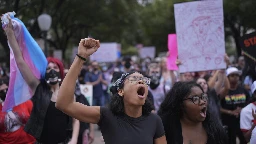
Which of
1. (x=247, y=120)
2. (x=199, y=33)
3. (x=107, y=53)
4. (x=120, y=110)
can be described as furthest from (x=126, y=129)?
(x=107, y=53)

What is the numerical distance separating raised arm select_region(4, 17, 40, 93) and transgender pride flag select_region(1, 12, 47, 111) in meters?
0.09

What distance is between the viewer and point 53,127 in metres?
4.52

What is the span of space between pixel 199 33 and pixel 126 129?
3.43m

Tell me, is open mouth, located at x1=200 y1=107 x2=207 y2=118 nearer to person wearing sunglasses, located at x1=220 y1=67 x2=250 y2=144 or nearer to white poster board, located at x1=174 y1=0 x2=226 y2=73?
white poster board, located at x1=174 y1=0 x2=226 y2=73

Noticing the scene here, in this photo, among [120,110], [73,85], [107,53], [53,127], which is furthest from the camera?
[107,53]

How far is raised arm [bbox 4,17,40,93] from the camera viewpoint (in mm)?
4523

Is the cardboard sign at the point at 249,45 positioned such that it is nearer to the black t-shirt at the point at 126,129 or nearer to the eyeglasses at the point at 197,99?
the eyeglasses at the point at 197,99

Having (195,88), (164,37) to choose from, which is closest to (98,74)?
(195,88)

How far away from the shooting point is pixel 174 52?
7.71 meters

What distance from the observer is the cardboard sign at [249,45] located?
6141 millimetres

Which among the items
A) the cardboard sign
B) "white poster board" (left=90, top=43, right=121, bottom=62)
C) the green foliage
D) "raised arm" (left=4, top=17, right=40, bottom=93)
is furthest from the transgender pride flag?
"white poster board" (left=90, top=43, right=121, bottom=62)

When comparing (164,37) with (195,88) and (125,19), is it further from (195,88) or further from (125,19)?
(195,88)

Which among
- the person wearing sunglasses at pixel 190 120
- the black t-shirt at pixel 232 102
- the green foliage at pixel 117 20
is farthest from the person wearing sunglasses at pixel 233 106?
the green foliage at pixel 117 20

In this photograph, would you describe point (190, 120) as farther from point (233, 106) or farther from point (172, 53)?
point (172, 53)
